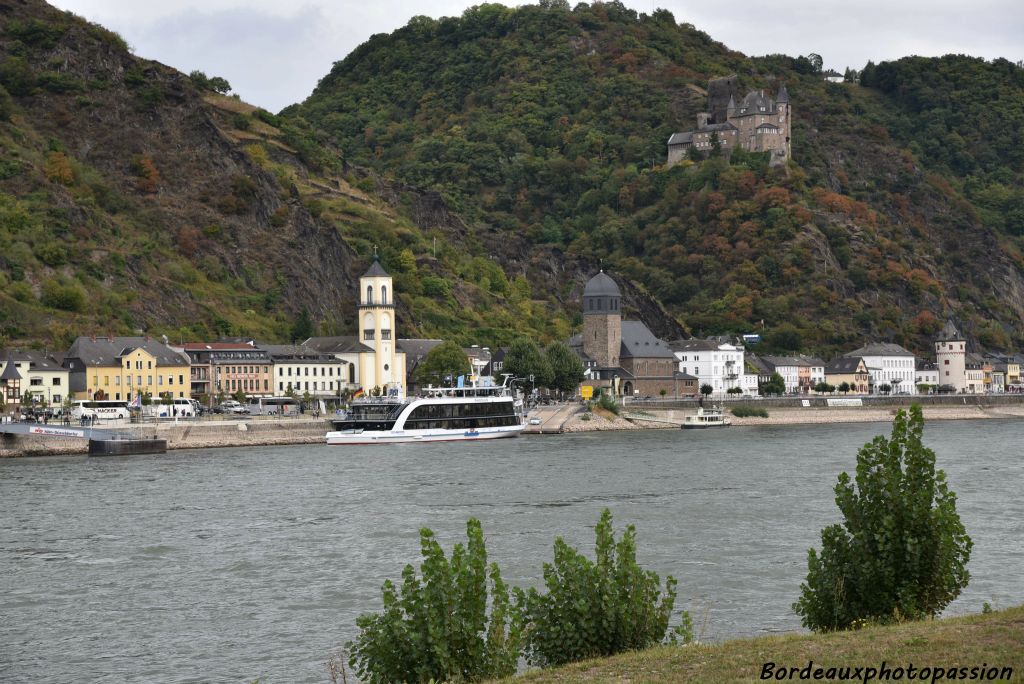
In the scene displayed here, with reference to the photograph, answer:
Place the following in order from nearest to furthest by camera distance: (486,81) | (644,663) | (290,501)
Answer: (644,663), (290,501), (486,81)

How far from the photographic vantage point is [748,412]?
3844 inches

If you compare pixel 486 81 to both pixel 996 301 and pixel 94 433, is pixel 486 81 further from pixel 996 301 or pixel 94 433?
pixel 94 433

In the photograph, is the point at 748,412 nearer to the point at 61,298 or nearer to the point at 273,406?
the point at 273,406

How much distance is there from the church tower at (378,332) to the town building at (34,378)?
21807 mm

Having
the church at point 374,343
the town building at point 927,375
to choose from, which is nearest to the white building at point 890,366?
the town building at point 927,375

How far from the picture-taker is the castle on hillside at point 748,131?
148375 mm

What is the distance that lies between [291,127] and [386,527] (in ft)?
312

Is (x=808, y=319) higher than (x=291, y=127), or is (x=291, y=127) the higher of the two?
(x=291, y=127)

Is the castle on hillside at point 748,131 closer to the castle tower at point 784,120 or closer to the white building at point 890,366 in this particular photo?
the castle tower at point 784,120

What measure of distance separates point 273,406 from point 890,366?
2467 inches

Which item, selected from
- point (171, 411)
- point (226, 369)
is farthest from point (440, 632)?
point (226, 369)

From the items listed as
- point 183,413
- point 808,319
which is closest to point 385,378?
point 183,413

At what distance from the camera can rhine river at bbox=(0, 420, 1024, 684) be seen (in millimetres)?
23672

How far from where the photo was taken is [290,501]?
4309 cm
